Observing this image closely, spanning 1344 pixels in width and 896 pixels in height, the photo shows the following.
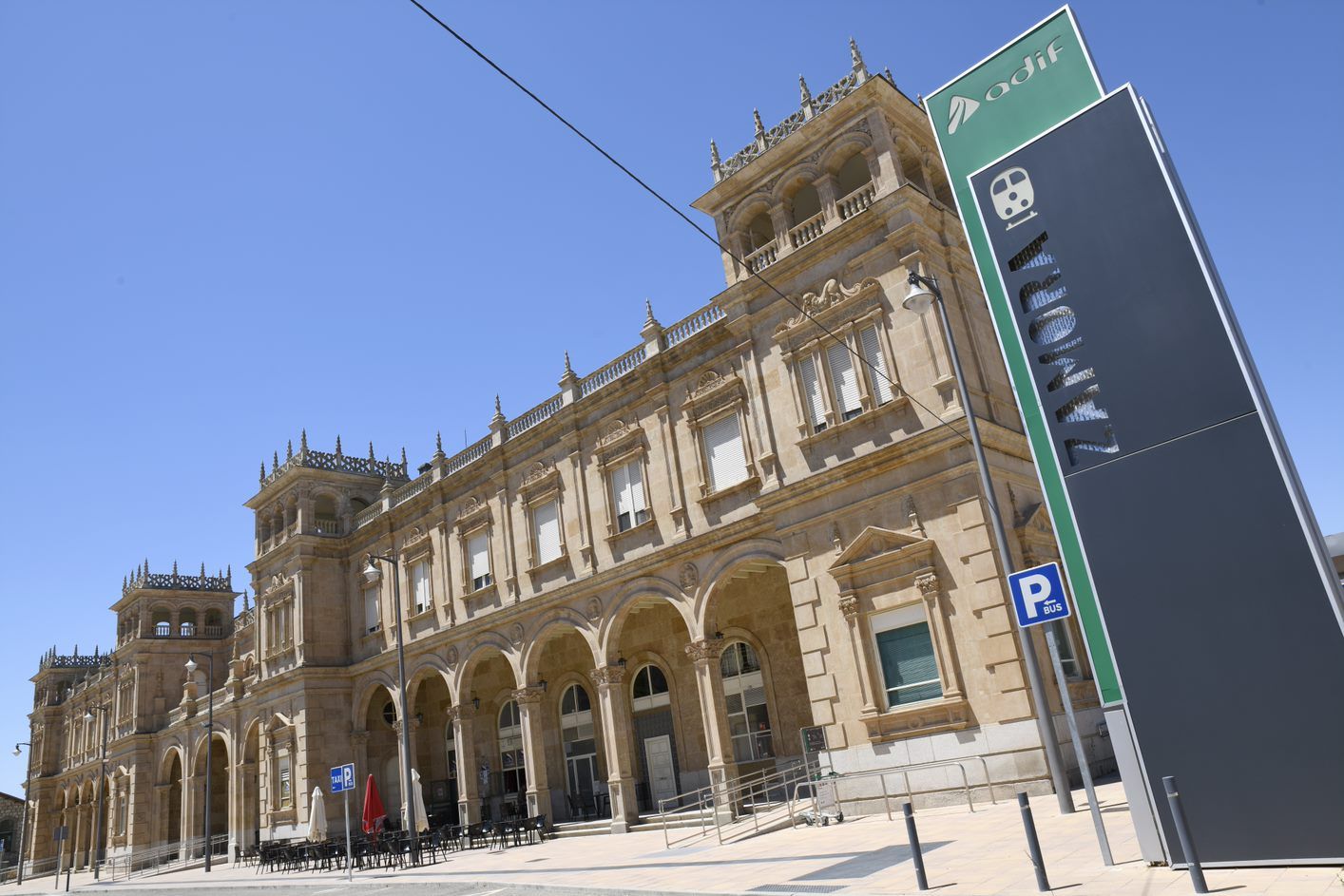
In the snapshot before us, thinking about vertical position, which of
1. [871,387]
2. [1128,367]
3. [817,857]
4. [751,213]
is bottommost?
[817,857]

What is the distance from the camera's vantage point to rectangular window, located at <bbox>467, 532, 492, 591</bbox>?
28.7m

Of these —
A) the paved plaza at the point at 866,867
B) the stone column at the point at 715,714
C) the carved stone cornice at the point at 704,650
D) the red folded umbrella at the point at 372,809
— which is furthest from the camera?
the red folded umbrella at the point at 372,809

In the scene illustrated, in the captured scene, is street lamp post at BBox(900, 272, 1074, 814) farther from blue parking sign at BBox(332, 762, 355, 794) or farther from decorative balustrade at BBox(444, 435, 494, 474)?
decorative balustrade at BBox(444, 435, 494, 474)

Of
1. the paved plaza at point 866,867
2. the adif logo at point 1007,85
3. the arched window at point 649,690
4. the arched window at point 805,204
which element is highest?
the arched window at point 805,204

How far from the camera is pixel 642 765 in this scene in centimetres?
2586

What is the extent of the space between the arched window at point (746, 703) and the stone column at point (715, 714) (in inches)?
63.5

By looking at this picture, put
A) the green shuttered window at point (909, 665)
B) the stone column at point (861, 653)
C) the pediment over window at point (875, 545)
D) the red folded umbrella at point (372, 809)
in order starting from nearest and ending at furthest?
the green shuttered window at point (909, 665) < the pediment over window at point (875, 545) < the stone column at point (861, 653) < the red folded umbrella at point (372, 809)

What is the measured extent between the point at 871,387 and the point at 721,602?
8.34 metres

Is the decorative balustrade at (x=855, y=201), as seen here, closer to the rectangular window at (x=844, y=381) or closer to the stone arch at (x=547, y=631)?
the rectangular window at (x=844, y=381)

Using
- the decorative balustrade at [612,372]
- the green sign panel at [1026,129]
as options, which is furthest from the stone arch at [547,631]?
the green sign panel at [1026,129]

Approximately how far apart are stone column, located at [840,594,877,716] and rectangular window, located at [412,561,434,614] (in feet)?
57.5

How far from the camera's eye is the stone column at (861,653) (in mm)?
17328

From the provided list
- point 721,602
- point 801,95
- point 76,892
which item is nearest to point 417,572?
point 721,602

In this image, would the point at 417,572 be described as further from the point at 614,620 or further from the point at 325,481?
the point at 614,620
